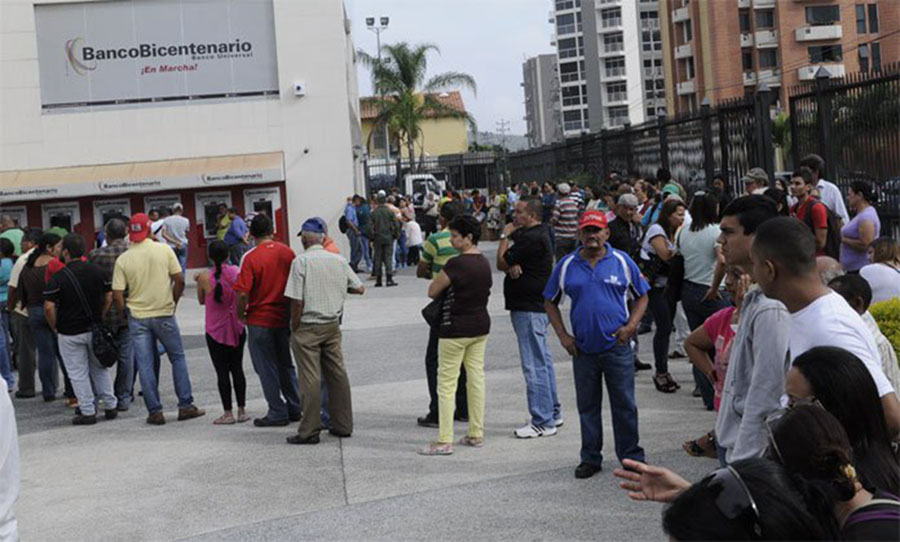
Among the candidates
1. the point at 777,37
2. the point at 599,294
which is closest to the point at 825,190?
the point at 599,294

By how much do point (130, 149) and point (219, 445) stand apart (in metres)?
21.7

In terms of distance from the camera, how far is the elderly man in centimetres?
1103

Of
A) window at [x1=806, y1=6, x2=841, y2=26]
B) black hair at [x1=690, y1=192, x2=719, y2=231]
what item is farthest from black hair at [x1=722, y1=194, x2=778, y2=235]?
window at [x1=806, y1=6, x2=841, y2=26]

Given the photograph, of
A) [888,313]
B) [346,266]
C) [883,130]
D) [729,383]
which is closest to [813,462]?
[729,383]

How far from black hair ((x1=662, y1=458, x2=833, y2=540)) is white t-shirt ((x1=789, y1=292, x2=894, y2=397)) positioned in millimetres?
2015

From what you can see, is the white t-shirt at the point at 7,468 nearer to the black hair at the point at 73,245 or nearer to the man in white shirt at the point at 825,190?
the black hair at the point at 73,245

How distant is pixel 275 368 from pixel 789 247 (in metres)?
7.88

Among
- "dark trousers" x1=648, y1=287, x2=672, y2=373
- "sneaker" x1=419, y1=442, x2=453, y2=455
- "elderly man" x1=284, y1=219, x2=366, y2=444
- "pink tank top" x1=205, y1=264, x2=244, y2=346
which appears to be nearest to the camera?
"sneaker" x1=419, y1=442, x2=453, y2=455

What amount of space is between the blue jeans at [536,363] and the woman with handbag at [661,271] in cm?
177

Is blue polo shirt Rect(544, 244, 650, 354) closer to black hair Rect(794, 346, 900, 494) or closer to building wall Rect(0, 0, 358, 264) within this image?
black hair Rect(794, 346, 900, 494)

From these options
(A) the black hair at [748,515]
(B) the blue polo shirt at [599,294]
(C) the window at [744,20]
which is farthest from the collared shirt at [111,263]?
(C) the window at [744,20]

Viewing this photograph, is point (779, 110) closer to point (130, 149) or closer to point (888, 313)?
point (130, 149)

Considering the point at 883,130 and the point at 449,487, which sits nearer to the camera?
the point at 449,487

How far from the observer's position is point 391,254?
26391 millimetres
